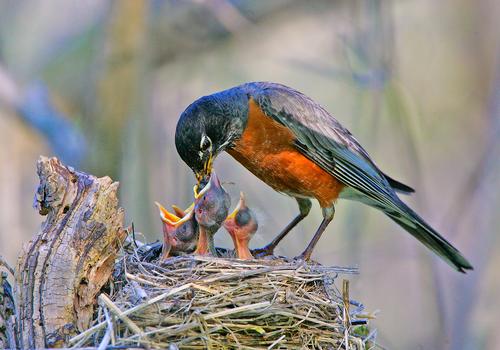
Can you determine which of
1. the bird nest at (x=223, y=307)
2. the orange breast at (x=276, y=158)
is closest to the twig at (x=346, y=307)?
the bird nest at (x=223, y=307)

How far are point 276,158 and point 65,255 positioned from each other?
2.11 metres

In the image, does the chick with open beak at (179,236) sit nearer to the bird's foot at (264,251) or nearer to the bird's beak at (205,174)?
the bird's beak at (205,174)

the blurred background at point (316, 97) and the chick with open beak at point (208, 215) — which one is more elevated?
the blurred background at point (316, 97)

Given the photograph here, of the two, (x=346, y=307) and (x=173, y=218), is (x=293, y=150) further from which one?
(x=346, y=307)

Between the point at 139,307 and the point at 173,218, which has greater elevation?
the point at 173,218

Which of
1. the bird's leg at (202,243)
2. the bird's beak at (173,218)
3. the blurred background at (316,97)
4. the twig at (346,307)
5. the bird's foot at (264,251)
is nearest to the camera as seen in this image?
the twig at (346,307)

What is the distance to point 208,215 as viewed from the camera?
4949 millimetres

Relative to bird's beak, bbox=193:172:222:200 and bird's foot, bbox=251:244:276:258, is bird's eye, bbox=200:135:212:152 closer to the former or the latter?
bird's beak, bbox=193:172:222:200

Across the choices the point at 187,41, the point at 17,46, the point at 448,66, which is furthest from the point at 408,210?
the point at 17,46

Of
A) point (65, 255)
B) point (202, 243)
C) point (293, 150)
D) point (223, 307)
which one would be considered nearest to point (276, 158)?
point (293, 150)

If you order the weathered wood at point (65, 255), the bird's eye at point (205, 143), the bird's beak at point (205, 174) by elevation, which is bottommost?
the weathered wood at point (65, 255)

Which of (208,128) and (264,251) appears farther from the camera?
(264,251)

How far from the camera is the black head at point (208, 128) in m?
5.38

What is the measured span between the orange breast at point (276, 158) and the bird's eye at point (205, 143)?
0.32m
